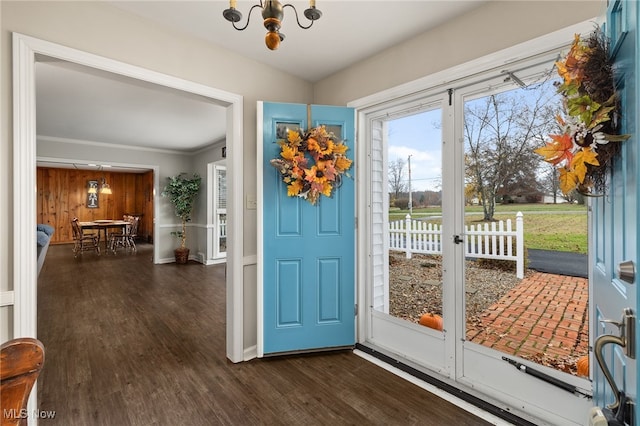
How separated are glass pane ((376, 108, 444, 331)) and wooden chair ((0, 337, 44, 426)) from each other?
2.32 meters

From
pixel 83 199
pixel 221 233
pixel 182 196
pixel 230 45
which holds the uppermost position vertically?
pixel 230 45

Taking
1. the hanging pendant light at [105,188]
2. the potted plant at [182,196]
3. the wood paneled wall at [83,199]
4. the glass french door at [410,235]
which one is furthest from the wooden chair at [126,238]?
the glass french door at [410,235]

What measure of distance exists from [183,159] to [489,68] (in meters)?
7.10

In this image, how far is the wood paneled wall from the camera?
31.9 ft

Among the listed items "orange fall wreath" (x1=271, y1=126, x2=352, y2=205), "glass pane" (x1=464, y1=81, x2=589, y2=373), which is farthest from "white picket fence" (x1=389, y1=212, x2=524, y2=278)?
"orange fall wreath" (x1=271, y1=126, x2=352, y2=205)

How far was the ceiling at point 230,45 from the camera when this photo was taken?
203cm

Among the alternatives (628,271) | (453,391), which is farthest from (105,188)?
(628,271)

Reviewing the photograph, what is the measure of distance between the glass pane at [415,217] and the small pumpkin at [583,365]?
0.82m

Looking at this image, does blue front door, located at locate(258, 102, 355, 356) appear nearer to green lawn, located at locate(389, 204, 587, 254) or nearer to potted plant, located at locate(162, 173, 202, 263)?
green lawn, located at locate(389, 204, 587, 254)

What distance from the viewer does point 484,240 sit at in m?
2.14

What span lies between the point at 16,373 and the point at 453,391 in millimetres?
2363

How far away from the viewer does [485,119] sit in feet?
6.94

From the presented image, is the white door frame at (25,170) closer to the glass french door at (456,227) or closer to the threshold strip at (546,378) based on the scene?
the glass french door at (456,227)

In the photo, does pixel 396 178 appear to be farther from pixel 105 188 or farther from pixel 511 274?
pixel 105 188
